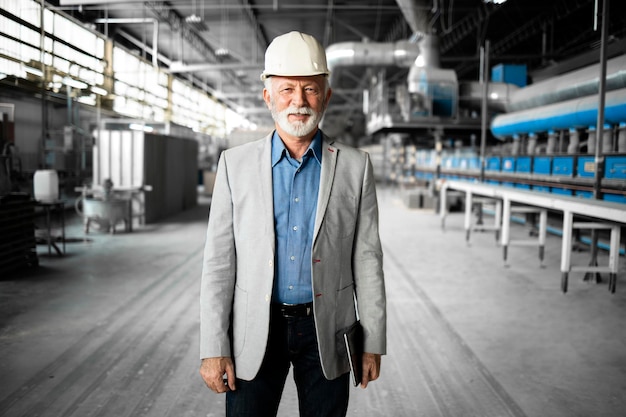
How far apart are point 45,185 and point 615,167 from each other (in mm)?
8139

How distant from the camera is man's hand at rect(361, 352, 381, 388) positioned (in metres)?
1.82

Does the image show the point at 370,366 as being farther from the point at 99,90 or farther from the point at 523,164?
the point at 99,90

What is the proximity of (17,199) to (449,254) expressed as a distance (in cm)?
612

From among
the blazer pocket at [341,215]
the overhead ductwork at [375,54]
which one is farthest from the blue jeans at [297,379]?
the overhead ductwork at [375,54]

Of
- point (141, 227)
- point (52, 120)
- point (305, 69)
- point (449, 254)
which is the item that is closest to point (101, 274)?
point (141, 227)

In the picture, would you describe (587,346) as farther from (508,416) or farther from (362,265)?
(362,265)

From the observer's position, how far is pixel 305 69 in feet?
5.43

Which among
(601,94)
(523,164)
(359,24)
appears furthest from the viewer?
(359,24)

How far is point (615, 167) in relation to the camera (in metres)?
7.02

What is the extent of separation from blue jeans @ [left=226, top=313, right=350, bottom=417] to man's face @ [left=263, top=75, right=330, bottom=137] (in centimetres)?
66

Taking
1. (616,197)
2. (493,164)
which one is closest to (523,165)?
(493,164)

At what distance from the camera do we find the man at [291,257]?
5.59ft

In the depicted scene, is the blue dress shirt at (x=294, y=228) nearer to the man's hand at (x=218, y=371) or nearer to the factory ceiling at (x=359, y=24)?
the man's hand at (x=218, y=371)

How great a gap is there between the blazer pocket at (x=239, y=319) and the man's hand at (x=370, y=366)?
0.44 meters
